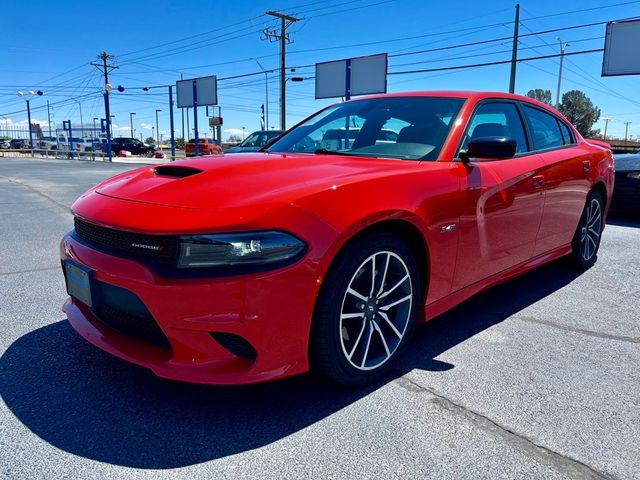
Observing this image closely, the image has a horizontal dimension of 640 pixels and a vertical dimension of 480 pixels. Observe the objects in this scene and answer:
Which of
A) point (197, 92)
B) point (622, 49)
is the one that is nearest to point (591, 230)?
point (622, 49)

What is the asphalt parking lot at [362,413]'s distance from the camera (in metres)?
1.94

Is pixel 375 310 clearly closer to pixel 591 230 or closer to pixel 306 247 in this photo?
pixel 306 247

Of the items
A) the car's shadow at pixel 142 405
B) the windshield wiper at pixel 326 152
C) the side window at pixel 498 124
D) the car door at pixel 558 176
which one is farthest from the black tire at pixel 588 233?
the windshield wiper at pixel 326 152

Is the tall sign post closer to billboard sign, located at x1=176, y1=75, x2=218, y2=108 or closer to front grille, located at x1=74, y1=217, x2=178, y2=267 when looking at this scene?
billboard sign, located at x1=176, y1=75, x2=218, y2=108

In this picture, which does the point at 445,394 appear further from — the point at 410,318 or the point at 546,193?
the point at 546,193

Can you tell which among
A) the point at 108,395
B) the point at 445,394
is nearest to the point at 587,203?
the point at 445,394

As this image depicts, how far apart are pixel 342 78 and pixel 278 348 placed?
28134 millimetres

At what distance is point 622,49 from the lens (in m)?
22.7

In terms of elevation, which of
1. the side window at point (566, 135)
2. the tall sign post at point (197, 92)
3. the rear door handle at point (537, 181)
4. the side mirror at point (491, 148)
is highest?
the tall sign post at point (197, 92)

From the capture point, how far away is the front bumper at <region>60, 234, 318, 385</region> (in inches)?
78.4

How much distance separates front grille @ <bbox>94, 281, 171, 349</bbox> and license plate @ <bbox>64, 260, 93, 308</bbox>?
6 cm

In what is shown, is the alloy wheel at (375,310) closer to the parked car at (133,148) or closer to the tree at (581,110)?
the parked car at (133,148)

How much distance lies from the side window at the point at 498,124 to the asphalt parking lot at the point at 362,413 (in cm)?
129

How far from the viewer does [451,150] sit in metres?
3.00
